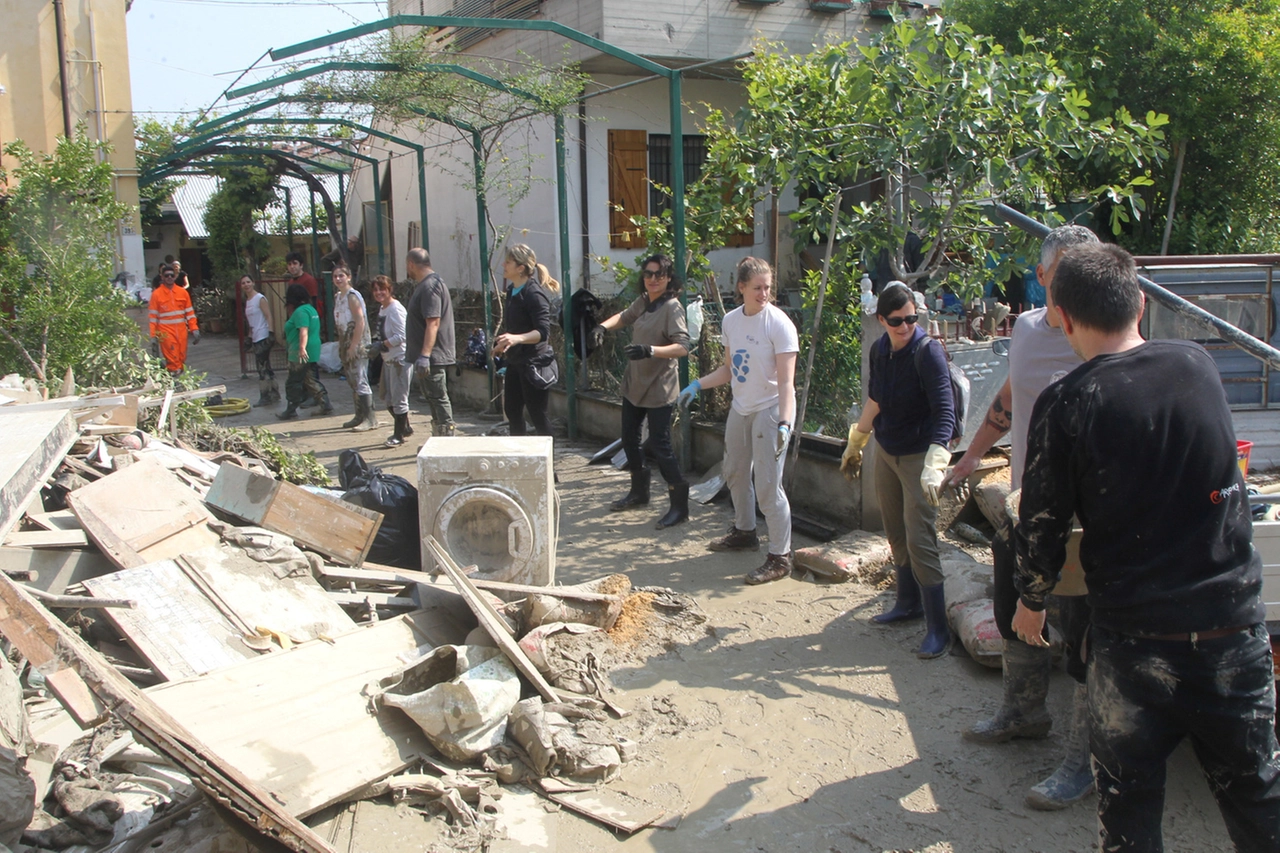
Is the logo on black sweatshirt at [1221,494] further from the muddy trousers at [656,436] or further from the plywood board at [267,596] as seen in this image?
the muddy trousers at [656,436]

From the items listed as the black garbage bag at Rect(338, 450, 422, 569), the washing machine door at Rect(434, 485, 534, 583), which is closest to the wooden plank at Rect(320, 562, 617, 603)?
the washing machine door at Rect(434, 485, 534, 583)

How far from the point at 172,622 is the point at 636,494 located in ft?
11.6

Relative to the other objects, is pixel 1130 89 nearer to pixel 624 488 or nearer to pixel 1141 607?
pixel 624 488

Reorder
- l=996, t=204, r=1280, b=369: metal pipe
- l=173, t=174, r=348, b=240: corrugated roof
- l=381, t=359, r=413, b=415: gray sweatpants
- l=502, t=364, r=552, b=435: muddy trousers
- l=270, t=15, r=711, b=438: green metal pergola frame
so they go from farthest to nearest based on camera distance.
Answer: l=173, t=174, r=348, b=240: corrugated roof < l=381, t=359, r=413, b=415: gray sweatpants < l=502, t=364, r=552, b=435: muddy trousers < l=270, t=15, r=711, b=438: green metal pergola frame < l=996, t=204, r=1280, b=369: metal pipe

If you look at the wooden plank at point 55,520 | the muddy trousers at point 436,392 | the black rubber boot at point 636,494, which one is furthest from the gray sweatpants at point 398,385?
the wooden plank at point 55,520

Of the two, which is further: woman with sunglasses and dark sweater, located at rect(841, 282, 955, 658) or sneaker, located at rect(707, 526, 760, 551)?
sneaker, located at rect(707, 526, 760, 551)

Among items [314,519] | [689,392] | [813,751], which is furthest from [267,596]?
[689,392]

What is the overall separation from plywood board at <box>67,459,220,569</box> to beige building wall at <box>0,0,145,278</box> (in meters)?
7.83

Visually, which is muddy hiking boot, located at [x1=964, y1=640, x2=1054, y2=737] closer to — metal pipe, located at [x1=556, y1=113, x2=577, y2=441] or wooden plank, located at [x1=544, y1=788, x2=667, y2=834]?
wooden plank, located at [x1=544, y1=788, x2=667, y2=834]

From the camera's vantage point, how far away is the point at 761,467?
534 centimetres

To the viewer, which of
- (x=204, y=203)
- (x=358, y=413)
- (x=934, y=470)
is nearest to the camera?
(x=934, y=470)

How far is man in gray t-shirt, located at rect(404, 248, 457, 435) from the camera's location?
866 cm

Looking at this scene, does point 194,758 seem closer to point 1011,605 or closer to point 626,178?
point 1011,605

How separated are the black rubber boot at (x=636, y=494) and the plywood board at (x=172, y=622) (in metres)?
3.24
